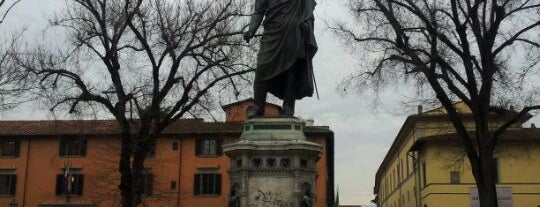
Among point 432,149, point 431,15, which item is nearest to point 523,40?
point 431,15

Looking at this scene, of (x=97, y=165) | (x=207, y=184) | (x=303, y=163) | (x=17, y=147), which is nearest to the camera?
(x=303, y=163)

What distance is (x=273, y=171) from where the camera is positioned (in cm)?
850

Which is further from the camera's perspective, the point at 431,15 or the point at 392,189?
the point at 392,189

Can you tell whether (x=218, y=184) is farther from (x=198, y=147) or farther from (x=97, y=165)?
(x=97, y=165)

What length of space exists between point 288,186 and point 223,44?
637 inches

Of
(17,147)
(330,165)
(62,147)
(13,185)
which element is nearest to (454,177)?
(330,165)

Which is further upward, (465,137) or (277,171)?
(465,137)

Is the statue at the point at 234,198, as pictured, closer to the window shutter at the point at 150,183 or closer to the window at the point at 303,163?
the window at the point at 303,163

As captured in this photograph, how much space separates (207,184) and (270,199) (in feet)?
136

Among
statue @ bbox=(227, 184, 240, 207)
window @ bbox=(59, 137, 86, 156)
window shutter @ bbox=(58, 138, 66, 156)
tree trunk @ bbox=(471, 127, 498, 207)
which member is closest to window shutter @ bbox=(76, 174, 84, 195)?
window @ bbox=(59, 137, 86, 156)

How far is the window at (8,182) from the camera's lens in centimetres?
5041

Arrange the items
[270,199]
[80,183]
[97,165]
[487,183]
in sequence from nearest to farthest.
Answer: [270,199], [487,183], [97,165], [80,183]

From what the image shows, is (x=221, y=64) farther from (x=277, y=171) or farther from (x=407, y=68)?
(x=277, y=171)

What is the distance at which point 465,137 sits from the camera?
22266 millimetres
